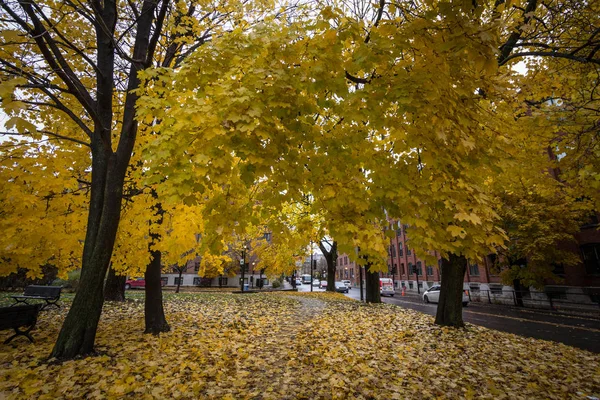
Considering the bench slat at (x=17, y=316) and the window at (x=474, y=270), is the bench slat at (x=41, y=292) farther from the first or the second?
the window at (x=474, y=270)

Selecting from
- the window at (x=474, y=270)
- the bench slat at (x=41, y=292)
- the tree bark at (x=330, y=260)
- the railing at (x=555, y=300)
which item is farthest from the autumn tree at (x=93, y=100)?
the window at (x=474, y=270)

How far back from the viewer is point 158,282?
7.91 m

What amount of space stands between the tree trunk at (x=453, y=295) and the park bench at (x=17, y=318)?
11275mm

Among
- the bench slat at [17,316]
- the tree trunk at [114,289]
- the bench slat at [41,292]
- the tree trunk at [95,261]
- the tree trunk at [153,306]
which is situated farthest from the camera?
the tree trunk at [114,289]

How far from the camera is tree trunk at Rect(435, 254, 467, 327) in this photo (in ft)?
30.2

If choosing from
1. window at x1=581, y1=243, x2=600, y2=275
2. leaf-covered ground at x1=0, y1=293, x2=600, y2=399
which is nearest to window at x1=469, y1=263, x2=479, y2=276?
window at x1=581, y1=243, x2=600, y2=275

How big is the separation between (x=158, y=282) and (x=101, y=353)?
8.20ft

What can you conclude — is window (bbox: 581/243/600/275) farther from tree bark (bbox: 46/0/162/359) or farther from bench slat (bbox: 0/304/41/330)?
bench slat (bbox: 0/304/41/330)

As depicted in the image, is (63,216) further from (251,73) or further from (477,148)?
(477,148)

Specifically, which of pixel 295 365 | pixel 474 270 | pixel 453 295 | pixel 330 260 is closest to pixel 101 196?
pixel 295 365

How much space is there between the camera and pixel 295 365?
5457 millimetres

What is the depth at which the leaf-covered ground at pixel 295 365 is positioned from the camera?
4.23 m

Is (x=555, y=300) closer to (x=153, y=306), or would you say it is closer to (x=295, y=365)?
(x=295, y=365)

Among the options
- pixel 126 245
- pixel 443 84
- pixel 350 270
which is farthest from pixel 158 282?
pixel 350 270
